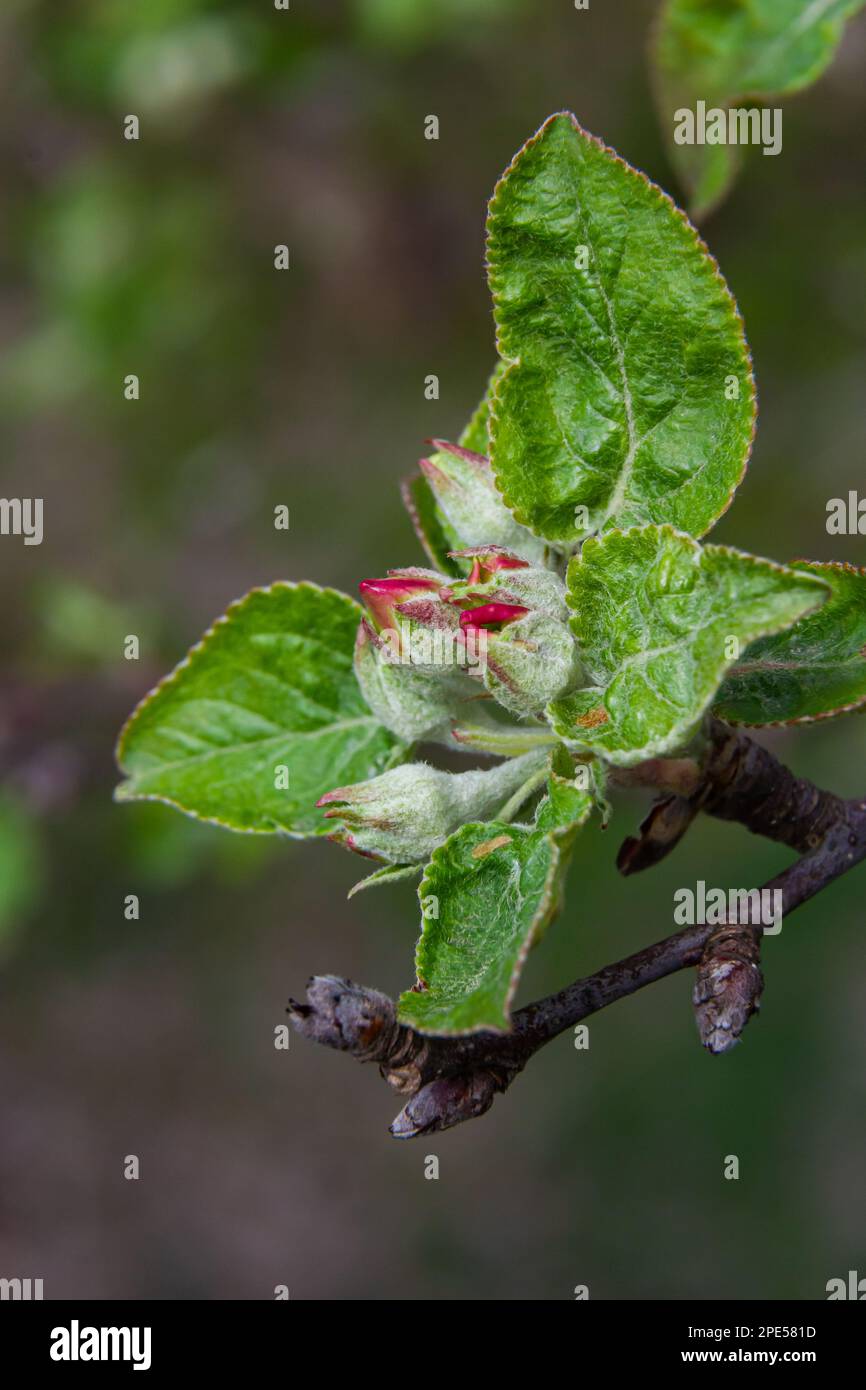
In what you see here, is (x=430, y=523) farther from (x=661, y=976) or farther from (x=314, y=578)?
(x=314, y=578)

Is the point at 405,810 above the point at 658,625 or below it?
below

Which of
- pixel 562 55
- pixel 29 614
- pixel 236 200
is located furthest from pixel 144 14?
pixel 29 614

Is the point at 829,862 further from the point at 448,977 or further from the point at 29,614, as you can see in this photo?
the point at 29,614

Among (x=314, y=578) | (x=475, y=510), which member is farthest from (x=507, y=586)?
(x=314, y=578)

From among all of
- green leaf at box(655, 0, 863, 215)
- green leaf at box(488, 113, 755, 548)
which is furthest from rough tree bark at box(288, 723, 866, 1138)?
green leaf at box(655, 0, 863, 215)

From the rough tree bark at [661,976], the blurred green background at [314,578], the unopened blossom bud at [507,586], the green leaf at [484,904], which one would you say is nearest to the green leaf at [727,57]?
the unopened blossom bud at [507,586]
